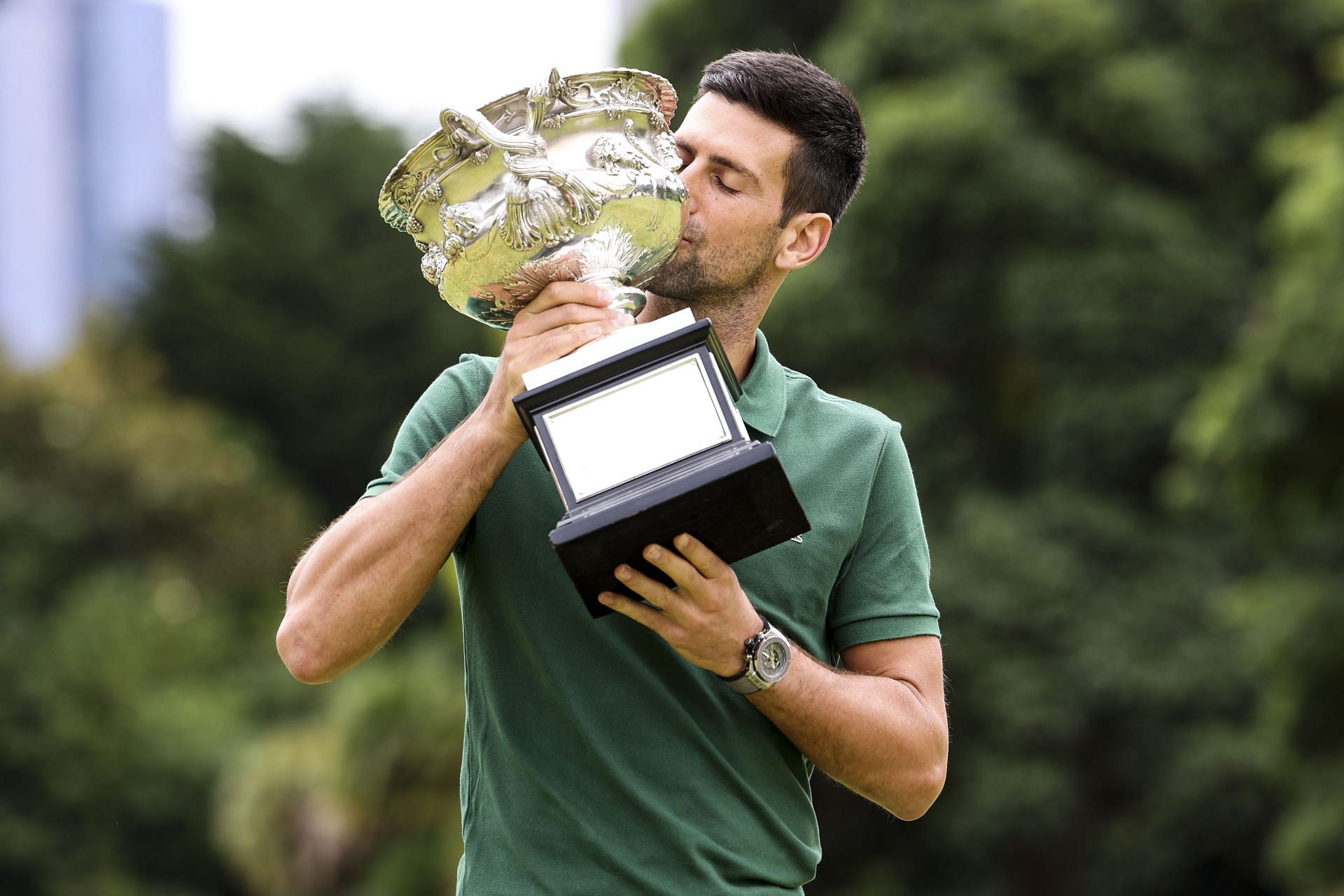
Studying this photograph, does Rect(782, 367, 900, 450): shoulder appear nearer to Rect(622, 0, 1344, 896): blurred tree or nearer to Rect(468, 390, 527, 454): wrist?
Rect(468, 390, 527, 454): wrist

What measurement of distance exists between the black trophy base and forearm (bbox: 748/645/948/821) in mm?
227

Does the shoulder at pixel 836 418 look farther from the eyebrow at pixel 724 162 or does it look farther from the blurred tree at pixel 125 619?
the blurred tree at pixel 125 619

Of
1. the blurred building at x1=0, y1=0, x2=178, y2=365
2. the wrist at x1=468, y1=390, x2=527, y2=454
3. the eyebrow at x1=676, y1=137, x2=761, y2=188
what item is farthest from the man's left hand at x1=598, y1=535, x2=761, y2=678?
the blurred building at x1=0, y1=0, x2=178, y2=365

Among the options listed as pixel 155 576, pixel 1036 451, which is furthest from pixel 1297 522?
pixel 155 576

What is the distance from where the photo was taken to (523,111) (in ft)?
6.64

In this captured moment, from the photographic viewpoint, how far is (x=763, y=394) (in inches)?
90.2

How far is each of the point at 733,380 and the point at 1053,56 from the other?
492 inches

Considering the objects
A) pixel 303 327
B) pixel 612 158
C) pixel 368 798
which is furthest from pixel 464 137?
pixel 303 327

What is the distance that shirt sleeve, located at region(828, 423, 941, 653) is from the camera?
2.21 metres

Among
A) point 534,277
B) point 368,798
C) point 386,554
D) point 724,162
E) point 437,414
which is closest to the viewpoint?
point 386,554

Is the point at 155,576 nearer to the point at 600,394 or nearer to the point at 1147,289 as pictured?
the point at 1147,289

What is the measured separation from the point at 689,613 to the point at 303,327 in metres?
26.3

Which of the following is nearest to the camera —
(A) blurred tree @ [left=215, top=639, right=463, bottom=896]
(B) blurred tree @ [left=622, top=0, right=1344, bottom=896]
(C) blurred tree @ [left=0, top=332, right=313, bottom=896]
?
(A) blurred tree @ [left=215, top=639, right=463, bottom=896]

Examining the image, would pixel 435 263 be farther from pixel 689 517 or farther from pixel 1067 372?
pixel 1067 372
